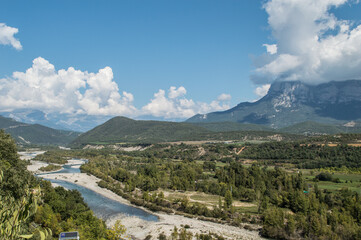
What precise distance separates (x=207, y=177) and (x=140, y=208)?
46.8 m

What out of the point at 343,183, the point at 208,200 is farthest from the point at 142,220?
the point at 343,183

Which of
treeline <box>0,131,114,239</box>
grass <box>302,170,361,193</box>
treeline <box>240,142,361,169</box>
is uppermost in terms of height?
treeline <box>0,131,114,239</box>

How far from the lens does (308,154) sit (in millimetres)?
149250

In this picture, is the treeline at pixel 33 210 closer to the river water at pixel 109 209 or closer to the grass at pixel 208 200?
the river water at pixel 109 209

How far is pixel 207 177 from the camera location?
121 metres

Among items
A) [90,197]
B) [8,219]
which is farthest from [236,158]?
[8,219]

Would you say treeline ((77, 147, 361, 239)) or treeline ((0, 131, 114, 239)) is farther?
treeline ((77, 147, 361, 239))

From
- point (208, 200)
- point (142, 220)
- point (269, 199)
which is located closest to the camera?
point (142, 220)

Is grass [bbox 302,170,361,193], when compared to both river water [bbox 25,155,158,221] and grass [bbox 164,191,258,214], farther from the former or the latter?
river water [bbox 25,155,158,221]

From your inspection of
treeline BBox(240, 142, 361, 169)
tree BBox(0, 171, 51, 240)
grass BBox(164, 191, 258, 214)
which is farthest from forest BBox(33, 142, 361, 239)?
tree BBox(0, 171, 51, 240)

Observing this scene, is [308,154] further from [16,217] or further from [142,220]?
[16,217]

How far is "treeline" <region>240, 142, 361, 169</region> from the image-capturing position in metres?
131

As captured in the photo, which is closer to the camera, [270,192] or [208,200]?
[270,192]

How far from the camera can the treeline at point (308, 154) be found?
131 meters
